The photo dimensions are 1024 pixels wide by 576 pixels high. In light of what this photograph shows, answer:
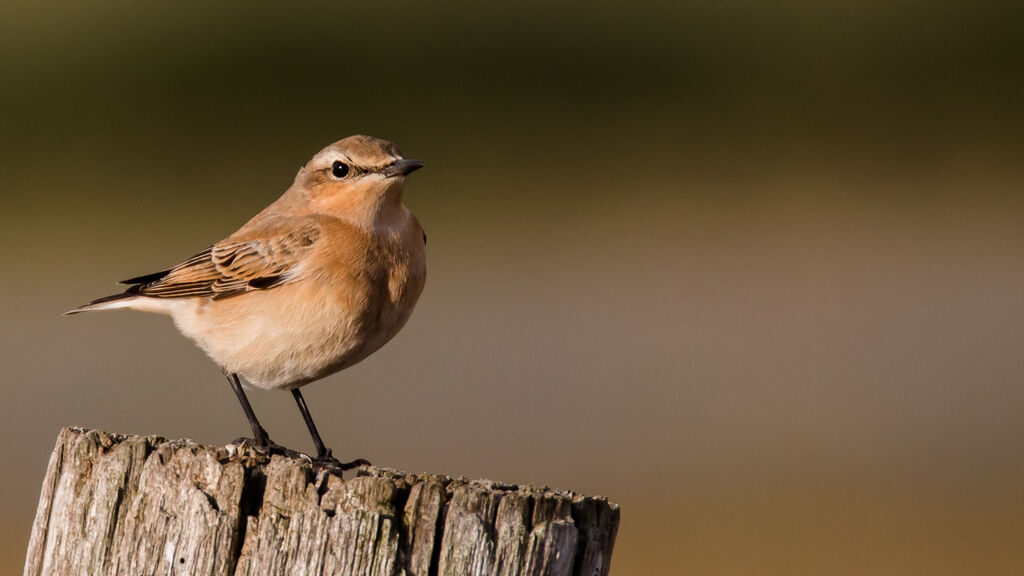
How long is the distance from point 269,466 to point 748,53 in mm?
22149

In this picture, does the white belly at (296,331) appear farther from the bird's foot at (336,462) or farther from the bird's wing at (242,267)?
the bird's foot at (336,462)

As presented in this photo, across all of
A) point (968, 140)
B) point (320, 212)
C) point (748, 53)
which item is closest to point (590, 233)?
point (748, 53)

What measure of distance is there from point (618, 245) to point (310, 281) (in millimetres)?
15633

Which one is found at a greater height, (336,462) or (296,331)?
(296,331)

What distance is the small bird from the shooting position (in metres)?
7.11

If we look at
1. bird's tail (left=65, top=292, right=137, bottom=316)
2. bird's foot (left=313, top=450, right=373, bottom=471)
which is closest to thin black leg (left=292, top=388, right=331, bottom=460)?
bird's foot (left=313, top=450, right=373, bottom=471)

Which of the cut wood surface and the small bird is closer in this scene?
the cut wood surface

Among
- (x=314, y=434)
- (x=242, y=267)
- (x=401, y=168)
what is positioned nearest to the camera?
(x=401, y=168)

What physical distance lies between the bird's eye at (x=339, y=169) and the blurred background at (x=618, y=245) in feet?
20.2

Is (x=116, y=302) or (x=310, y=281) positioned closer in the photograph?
(x=310, y=281)

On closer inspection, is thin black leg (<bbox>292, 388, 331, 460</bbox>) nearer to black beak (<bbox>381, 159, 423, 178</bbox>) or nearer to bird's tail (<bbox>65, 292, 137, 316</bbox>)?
bird's tail (<bbox>65, 292, 137, 316</bbox>)

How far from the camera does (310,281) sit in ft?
23.4

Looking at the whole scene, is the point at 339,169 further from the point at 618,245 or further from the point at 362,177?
the point at 618,245

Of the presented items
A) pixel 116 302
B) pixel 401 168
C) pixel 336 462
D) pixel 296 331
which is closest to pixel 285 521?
pixel 336 462
